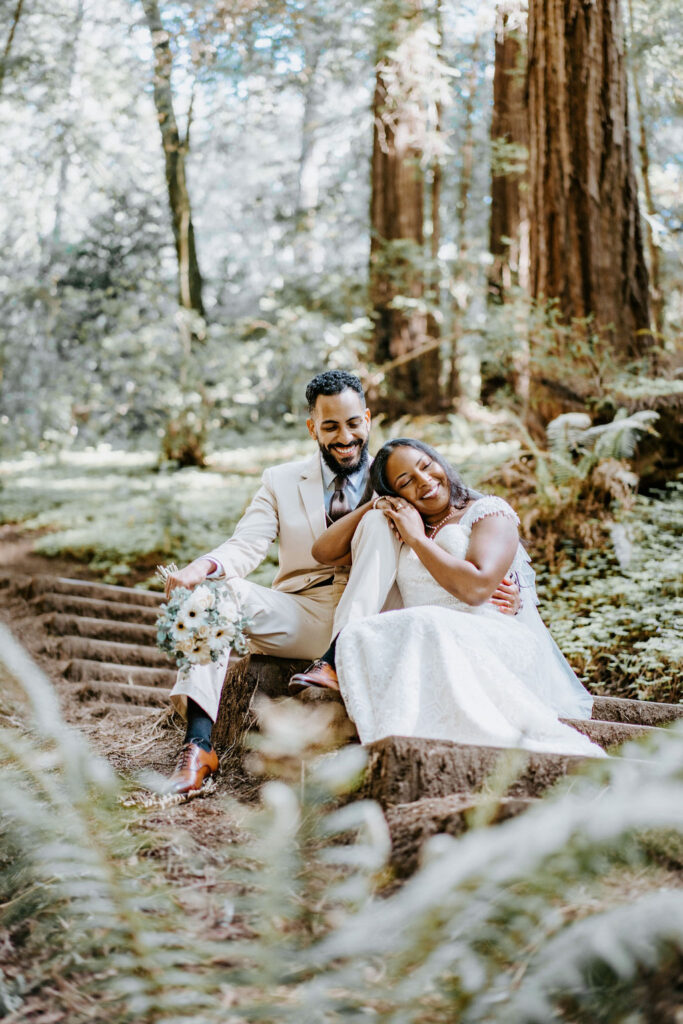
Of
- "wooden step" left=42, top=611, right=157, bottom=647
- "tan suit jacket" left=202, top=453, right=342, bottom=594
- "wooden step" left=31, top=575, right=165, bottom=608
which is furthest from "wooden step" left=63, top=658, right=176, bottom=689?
"tan suit jacket" left=202, top=453, right=342, bottom=594

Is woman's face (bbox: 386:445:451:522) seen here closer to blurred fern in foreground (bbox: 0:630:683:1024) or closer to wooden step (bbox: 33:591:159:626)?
Result: blurred fern in foreground (bbox: 0:630:683:1024)

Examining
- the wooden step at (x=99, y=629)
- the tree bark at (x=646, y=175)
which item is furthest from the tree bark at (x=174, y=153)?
the wooden step at (x=99, y=629)

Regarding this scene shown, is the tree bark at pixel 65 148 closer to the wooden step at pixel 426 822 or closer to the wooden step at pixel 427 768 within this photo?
the wooden step at pixel 427 768

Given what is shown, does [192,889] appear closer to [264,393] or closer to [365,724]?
[365,724]

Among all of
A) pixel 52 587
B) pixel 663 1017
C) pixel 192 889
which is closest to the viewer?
pixel 663 1017

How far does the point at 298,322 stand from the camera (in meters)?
10.9

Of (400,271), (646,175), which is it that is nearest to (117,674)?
(400,271)

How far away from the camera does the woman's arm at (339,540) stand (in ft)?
11.9

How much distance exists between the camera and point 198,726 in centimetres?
344

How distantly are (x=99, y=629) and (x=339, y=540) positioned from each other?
2711 mm

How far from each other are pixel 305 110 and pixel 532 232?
497 inches

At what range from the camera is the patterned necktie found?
399 cm

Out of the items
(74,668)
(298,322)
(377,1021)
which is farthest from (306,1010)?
(298,322)

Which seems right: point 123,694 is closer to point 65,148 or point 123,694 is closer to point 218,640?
point 218,640
